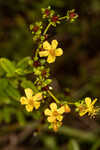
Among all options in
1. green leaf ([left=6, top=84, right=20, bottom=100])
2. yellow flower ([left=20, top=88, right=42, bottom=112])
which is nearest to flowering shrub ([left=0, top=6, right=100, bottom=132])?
yellow flower ([left=20, top=88, right=42, bottom=112])

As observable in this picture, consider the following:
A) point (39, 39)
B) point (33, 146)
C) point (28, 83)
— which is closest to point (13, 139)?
point (33, 146)

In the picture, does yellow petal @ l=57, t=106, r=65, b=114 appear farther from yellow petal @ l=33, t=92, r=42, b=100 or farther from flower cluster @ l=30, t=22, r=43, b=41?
flower cluster @ l=30, t=22, r=43, b=41

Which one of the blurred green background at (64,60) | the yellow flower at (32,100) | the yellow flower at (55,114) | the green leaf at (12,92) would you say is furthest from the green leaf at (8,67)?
the blurred green background at (64,60)

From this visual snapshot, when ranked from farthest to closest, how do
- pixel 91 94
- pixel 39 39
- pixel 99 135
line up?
pixel 91 94, pixel 99 135, pixel 39 39

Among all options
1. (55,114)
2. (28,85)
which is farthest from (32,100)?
(28,85)

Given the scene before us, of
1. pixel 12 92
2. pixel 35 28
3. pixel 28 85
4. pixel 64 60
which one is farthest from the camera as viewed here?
pixel 64 60

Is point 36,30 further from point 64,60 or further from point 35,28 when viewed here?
point 64,60

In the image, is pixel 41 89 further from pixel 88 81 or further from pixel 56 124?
pixel 88 81

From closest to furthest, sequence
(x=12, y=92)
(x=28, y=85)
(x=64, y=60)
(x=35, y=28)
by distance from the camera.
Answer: (x=35, y=28)
(x=28, y=85)
(x=12, y=92)
(x=64, y=60)
